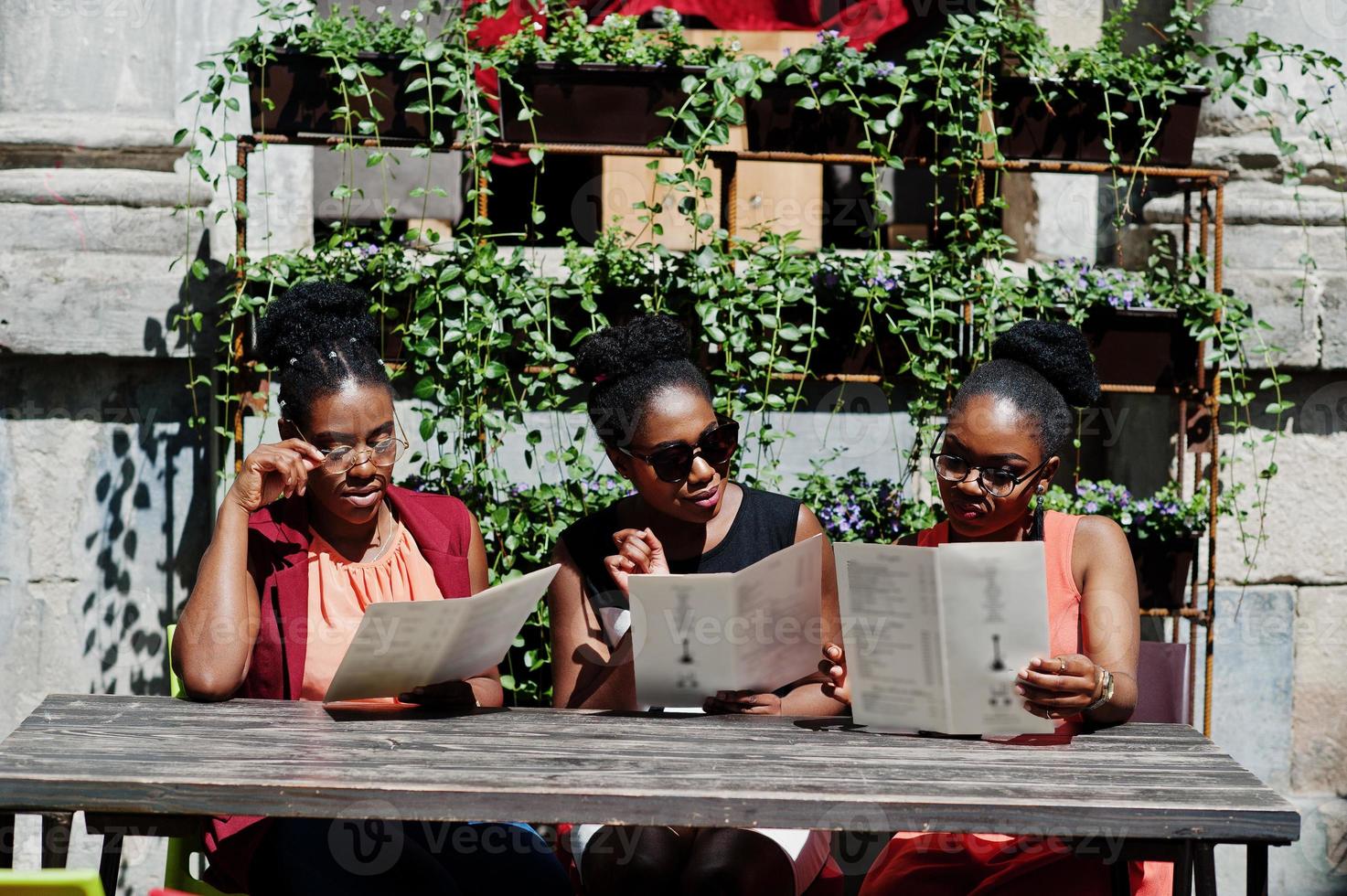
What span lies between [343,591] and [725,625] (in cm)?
90

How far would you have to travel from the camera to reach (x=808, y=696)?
9.19 ft

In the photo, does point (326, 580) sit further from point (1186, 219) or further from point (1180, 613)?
point (1186, 219)

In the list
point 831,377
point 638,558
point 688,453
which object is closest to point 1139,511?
point 831,377

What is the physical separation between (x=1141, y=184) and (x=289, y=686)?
3.24 m

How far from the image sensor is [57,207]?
4180mm

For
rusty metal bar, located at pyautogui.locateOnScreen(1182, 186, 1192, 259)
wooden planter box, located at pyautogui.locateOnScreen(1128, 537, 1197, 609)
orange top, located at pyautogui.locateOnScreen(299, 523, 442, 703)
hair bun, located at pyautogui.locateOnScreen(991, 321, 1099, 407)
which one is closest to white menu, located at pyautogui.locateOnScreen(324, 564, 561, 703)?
orange top, located at pyautogui.locateOnScreen(299, 523, 442, 703)

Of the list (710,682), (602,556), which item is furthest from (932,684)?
(602,556)

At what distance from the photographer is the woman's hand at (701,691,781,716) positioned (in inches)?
107

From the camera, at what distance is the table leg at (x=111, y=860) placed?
7.59 feet

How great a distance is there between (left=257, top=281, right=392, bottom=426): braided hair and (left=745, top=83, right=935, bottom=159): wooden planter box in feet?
4.51

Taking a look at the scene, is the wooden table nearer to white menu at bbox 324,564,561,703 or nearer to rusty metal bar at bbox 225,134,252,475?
white menu at bbox 324,564,561,703

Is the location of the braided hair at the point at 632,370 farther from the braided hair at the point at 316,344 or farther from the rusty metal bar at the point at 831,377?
the rusty metal bar at the point at 831,377

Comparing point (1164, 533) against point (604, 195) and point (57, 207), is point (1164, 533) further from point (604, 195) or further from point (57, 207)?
point (57, 207)

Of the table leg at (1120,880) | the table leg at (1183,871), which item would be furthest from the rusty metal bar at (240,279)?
the table leg at (1183,871)
